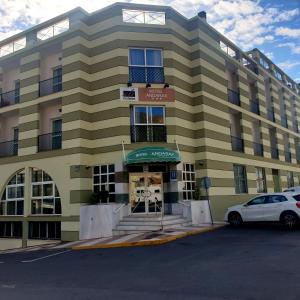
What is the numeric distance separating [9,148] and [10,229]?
5.24 metres

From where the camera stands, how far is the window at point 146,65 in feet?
61.2

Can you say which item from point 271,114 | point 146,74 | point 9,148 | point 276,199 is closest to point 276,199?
point 276,199

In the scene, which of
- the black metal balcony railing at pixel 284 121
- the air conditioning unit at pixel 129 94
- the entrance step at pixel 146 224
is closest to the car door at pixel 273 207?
the entrance step at pixel 146 224

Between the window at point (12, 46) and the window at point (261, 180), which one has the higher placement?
the window at point (12, 46)

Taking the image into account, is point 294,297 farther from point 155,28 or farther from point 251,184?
point 251,184

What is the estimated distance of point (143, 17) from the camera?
63.8 feet

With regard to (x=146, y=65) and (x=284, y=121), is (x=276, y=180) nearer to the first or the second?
(x=284, y=121)

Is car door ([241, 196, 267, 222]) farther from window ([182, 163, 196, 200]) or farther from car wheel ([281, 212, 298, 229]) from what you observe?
window ([182, 163, 196, 200])

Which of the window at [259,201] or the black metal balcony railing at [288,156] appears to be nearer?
the window at [259,201]

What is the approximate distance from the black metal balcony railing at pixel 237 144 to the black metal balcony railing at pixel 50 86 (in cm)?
1184

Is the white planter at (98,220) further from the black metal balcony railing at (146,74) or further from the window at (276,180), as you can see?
the window at (276,180)

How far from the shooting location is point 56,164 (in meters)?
18.6

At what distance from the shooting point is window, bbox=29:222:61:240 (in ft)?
59.8

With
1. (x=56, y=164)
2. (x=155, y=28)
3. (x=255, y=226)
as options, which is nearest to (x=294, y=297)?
(x=255, y=226)
